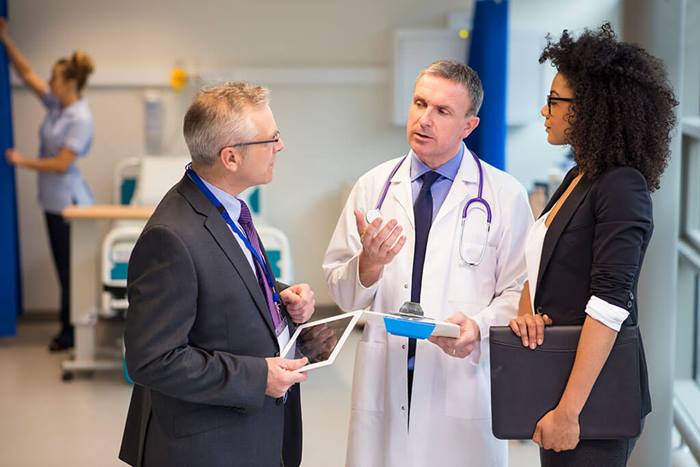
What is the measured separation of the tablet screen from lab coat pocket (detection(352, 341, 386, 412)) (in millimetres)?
316

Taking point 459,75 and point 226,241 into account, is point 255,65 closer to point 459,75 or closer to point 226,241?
point 459,75

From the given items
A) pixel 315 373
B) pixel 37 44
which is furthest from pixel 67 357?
pixel 37 44

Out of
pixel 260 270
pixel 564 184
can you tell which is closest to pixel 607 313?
pixel 564 184

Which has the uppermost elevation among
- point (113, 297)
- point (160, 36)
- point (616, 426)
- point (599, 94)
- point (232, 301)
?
point (160, 36)

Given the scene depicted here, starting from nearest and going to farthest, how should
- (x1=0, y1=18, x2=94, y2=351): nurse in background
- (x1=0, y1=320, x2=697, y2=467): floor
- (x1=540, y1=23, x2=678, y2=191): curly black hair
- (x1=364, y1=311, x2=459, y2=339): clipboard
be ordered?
(x1=540, y1=23, x2=678, y2=191): curly black hair → (x1=364, y1=311, x2=459, y2=339): clipboard → (x1=0, y1=320, x2=697, y2=467): floor → (x1=0, y1=18, x2=94, y2=351): nurse in background

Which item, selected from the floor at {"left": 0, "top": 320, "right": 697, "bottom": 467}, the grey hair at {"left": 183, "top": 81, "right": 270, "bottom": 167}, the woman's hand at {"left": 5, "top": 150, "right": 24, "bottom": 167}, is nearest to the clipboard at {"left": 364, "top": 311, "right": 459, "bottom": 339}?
the grey hair at {"left": 183, "top": 81, "right": 270, "bottom": 167}

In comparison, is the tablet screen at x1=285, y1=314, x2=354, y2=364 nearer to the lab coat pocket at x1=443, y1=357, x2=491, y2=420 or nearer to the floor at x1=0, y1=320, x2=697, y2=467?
the lab coat pocket at x1=443, y1=357, x2=491, y2=420

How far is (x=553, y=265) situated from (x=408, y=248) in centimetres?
51

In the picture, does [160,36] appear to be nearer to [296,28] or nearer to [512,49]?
[296,28]

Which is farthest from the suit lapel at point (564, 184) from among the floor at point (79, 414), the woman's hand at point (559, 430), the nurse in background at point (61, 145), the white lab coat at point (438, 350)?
the nurse in background at point (61, 145)

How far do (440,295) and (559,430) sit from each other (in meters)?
0.55

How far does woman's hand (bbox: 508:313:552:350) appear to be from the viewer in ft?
6.54

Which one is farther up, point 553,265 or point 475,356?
point 553,265

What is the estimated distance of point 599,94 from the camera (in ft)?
6.37
